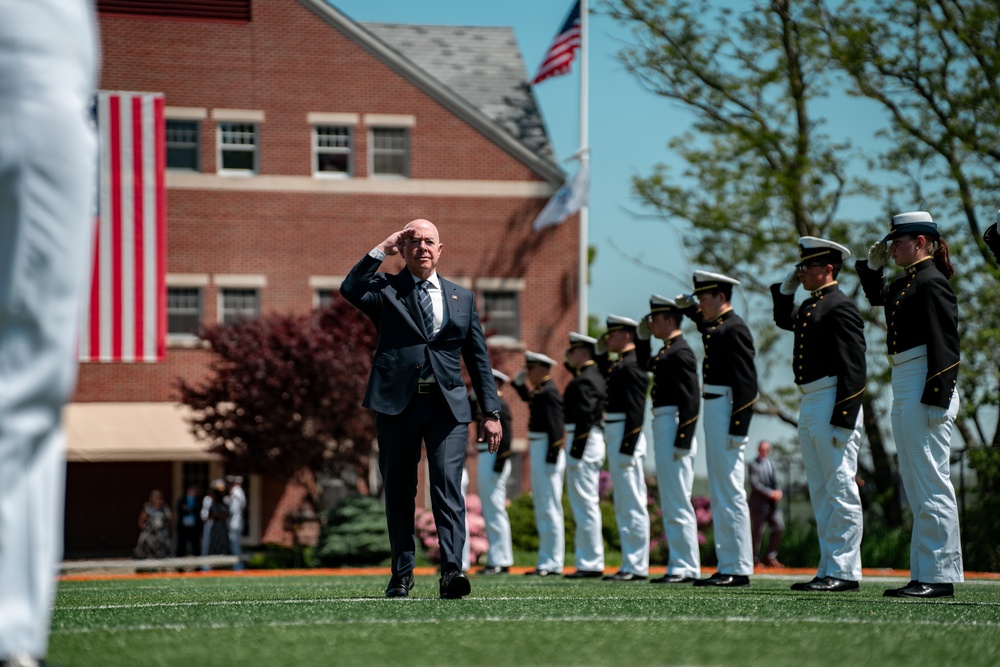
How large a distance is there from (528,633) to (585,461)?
33.1 ft

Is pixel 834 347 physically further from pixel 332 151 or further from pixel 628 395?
pixel 332 151

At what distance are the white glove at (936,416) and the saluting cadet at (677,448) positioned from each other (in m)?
3.61

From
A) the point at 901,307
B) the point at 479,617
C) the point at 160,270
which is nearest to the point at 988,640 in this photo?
the point at 479,617

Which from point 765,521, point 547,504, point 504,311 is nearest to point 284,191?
point 504,311

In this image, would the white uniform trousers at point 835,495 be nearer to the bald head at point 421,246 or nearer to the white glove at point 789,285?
the white glove at point 789,285

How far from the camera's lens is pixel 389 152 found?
32.5 m

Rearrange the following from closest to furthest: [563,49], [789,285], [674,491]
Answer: [789,285]
[674,491]
[563,49]

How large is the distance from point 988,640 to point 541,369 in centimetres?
1140

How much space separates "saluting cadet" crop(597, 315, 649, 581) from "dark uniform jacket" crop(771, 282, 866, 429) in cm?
387

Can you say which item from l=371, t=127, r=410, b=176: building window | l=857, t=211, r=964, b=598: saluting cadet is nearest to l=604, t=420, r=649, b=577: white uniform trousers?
l=857, t=211, r=964, b=598: saluting cadet

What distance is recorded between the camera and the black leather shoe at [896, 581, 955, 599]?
8.46 metres

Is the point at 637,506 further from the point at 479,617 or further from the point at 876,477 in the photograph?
the point at 876,477

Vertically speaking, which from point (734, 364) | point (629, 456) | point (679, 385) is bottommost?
point (629, 456)

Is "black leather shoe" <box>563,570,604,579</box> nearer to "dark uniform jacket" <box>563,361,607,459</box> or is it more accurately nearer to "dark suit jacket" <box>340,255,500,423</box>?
"dark uniform jacket" <box>563,361,607,459</box>
